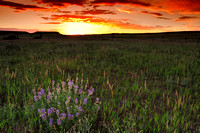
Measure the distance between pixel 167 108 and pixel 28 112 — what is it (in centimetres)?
219

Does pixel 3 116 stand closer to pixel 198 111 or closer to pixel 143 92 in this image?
pixel 143 92

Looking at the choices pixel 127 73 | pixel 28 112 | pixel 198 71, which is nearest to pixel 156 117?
pixel 28 112

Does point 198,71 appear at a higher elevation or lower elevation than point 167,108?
higher

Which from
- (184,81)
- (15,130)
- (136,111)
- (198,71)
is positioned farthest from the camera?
(198,71)

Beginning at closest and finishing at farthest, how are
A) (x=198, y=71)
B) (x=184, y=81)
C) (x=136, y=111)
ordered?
(x=136, y=111) < (x=184, y=81) < (x=198, y=71)

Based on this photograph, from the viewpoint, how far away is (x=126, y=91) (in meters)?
2.95

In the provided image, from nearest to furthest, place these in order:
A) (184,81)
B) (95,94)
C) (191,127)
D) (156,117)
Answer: (191,127)
(156,117)
(95,94)
(184,81)

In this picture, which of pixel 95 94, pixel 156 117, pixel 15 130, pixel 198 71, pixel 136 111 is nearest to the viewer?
pixel 15 130

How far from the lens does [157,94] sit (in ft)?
9.41

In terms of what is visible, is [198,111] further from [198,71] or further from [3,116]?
[3,116]

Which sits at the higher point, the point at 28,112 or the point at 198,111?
the point at 28,112

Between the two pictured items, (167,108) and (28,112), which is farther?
(167,108)

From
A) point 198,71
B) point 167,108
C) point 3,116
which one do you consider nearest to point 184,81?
point 198,71

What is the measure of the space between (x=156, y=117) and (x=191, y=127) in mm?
442
